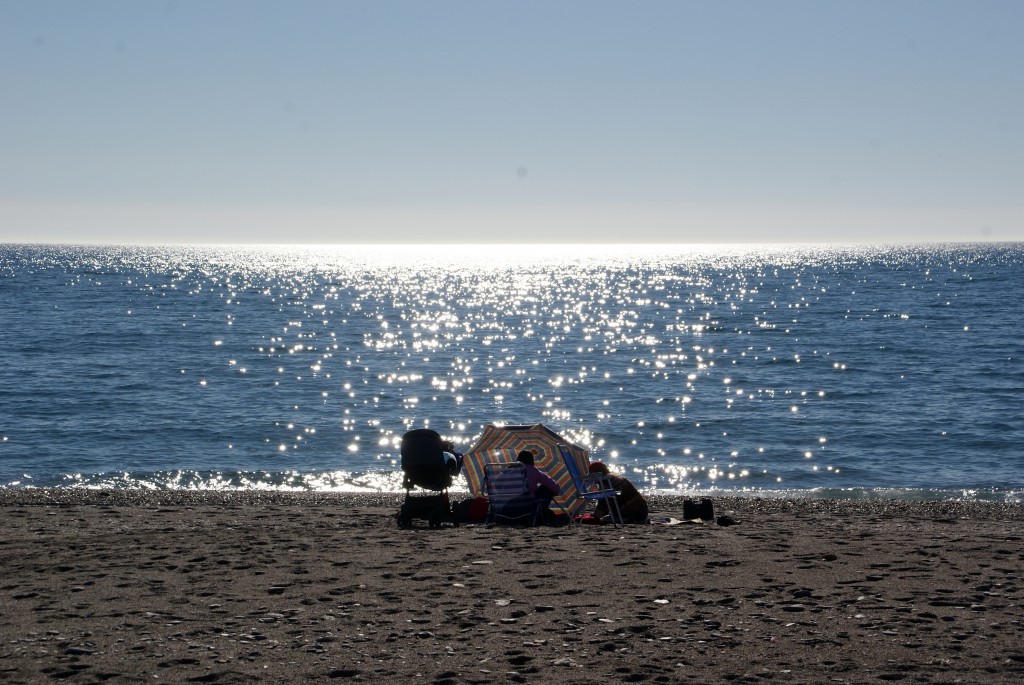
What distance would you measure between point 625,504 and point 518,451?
2.10 m

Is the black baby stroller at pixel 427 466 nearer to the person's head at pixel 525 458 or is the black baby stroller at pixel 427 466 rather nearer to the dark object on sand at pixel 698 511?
the person's head at pixel 525 458

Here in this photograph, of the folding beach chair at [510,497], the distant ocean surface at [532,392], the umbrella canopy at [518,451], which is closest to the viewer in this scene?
the folding beach chair at [510,497]

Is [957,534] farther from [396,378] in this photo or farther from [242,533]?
[396,378]

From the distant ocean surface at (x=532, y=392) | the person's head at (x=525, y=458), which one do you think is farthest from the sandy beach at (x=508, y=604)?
the distant ocean surface at (x=532, y=392)

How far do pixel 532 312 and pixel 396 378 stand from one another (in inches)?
1860

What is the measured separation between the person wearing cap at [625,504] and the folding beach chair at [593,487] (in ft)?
0.23

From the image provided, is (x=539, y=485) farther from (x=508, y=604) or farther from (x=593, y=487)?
(x=508, y=604)

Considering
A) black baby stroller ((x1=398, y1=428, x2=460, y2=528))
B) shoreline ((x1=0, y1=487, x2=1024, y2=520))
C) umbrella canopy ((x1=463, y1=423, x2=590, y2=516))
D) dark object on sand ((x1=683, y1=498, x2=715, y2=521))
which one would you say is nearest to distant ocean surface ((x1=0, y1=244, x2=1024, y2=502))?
shoreline ((x1=0, y1=487, x2=1024, y2=520))

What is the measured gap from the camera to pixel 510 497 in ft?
48.4

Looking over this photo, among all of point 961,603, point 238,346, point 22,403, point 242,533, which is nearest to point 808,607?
point 961,603

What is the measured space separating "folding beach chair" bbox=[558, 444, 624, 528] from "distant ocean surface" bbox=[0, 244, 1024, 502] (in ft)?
26.6

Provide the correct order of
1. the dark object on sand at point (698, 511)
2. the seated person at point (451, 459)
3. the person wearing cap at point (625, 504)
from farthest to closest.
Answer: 1. the dark object on sand at point (698, 511)
2. the seated person at point (451, 459)
3. the person wearing cap at point (625, 504)

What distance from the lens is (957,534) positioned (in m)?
13.2

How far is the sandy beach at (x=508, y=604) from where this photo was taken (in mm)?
7668
